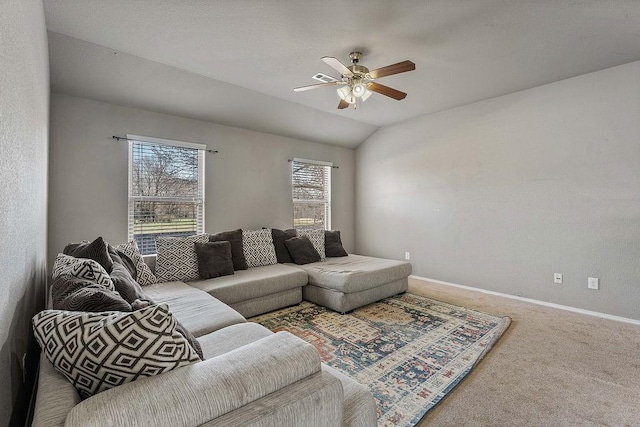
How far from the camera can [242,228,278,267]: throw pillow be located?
148 inches

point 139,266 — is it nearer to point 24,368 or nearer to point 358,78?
point 24,368

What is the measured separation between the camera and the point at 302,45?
271 cm

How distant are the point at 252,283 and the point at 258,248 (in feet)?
2.76

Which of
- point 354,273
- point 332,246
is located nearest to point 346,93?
point 354,273

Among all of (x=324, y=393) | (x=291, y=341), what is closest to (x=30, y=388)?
(x=291, y=341)

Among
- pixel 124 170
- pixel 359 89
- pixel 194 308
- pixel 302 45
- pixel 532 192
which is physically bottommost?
pixel 194 308

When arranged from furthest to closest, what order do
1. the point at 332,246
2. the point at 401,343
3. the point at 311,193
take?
1. the point at 311,193
2. the point at 332,246
3. the point at 401,343

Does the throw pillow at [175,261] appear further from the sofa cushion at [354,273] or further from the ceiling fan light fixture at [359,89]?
the ceiling fan light fixture at [359,89]

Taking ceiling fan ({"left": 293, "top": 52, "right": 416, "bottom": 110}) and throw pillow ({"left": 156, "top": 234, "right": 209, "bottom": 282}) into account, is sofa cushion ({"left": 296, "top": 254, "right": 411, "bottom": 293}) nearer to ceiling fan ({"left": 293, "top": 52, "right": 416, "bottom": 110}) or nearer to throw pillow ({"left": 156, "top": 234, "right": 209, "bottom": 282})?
throw pillow ({"left": 156, "top": 234, "right": 209, "bottom": 282})

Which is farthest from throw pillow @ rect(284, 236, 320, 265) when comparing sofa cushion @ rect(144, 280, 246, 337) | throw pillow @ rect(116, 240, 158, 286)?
throw pillow @ rect(116, 240, 158, 286)

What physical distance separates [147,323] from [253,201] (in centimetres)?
375

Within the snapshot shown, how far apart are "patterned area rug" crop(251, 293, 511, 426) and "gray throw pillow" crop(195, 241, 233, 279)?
0.65 m

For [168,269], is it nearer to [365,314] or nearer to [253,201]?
[253,201]

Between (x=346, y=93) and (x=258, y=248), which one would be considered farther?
(x=258, y=248)
